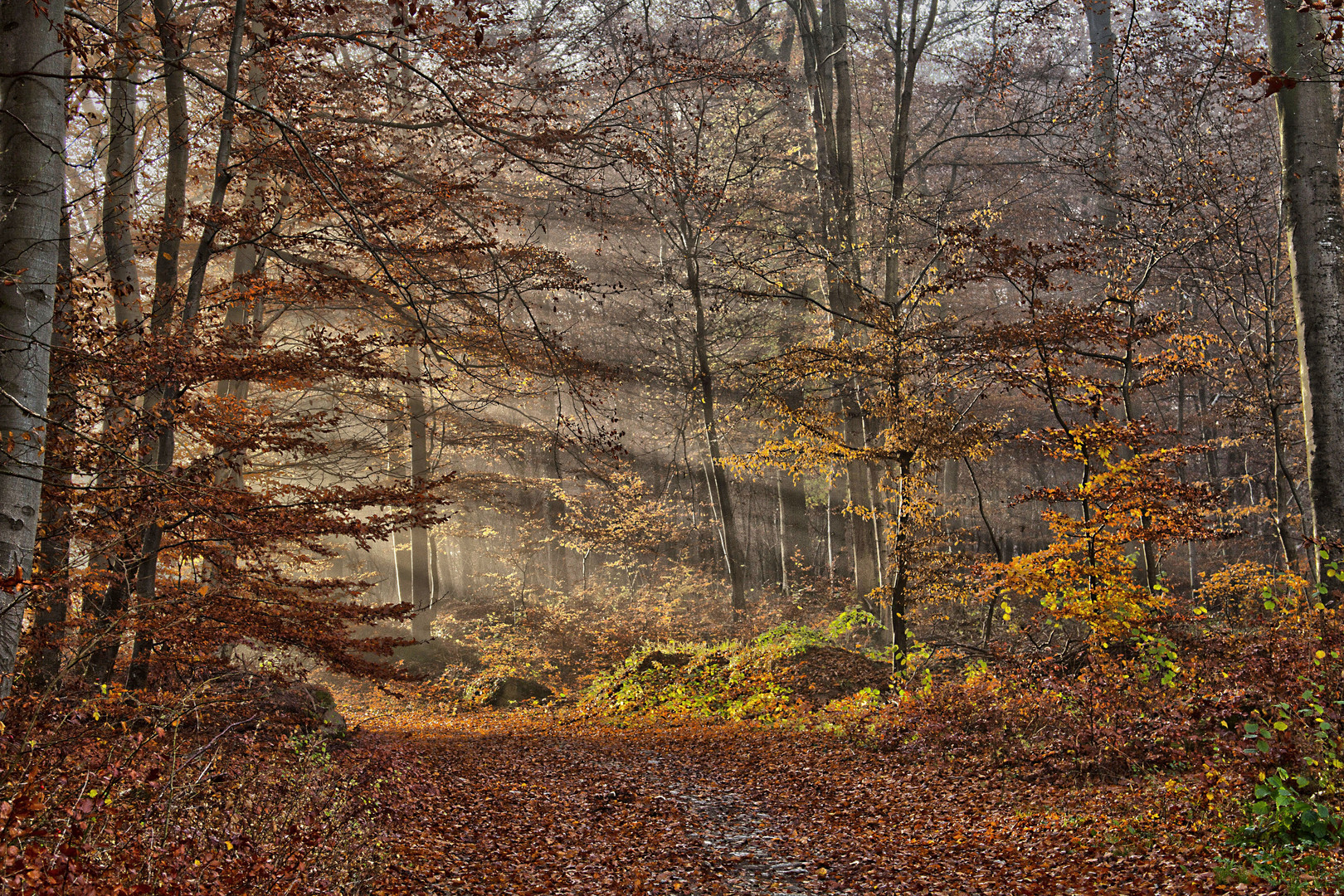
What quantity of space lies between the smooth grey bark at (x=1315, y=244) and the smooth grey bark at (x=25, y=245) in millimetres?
9444

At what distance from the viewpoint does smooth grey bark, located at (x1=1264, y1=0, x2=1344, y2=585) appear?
24.6ft

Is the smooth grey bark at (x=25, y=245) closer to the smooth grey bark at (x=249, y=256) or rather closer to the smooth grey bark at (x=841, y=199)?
the smooth grey bark at (x=249, y=256)

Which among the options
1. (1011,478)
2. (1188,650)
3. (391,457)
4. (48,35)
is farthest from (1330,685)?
(1011,478)

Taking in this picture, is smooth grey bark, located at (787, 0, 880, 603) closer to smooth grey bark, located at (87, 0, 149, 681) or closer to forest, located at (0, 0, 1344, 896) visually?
forest, located at (0, 0, 1344, 896)

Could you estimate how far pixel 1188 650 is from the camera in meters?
7.27

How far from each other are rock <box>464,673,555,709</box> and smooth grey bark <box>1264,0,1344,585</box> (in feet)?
38.2

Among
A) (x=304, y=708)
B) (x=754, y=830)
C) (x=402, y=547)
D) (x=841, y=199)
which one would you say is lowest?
(x=754, y=830)

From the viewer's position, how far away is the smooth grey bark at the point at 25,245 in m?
4.65

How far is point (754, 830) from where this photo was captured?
6527 mm

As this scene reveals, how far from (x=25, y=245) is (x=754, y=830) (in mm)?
6096

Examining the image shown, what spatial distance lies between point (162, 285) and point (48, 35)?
2.84 meters

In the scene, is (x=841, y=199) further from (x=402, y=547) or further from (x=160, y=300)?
(x=402, y=547)

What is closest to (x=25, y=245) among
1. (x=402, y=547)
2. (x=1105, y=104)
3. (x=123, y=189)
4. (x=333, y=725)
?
(x=123, y=189)

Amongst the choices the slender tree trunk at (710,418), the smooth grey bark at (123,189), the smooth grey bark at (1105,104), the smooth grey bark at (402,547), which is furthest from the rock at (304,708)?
the smooth grey bark at (1105,104)
